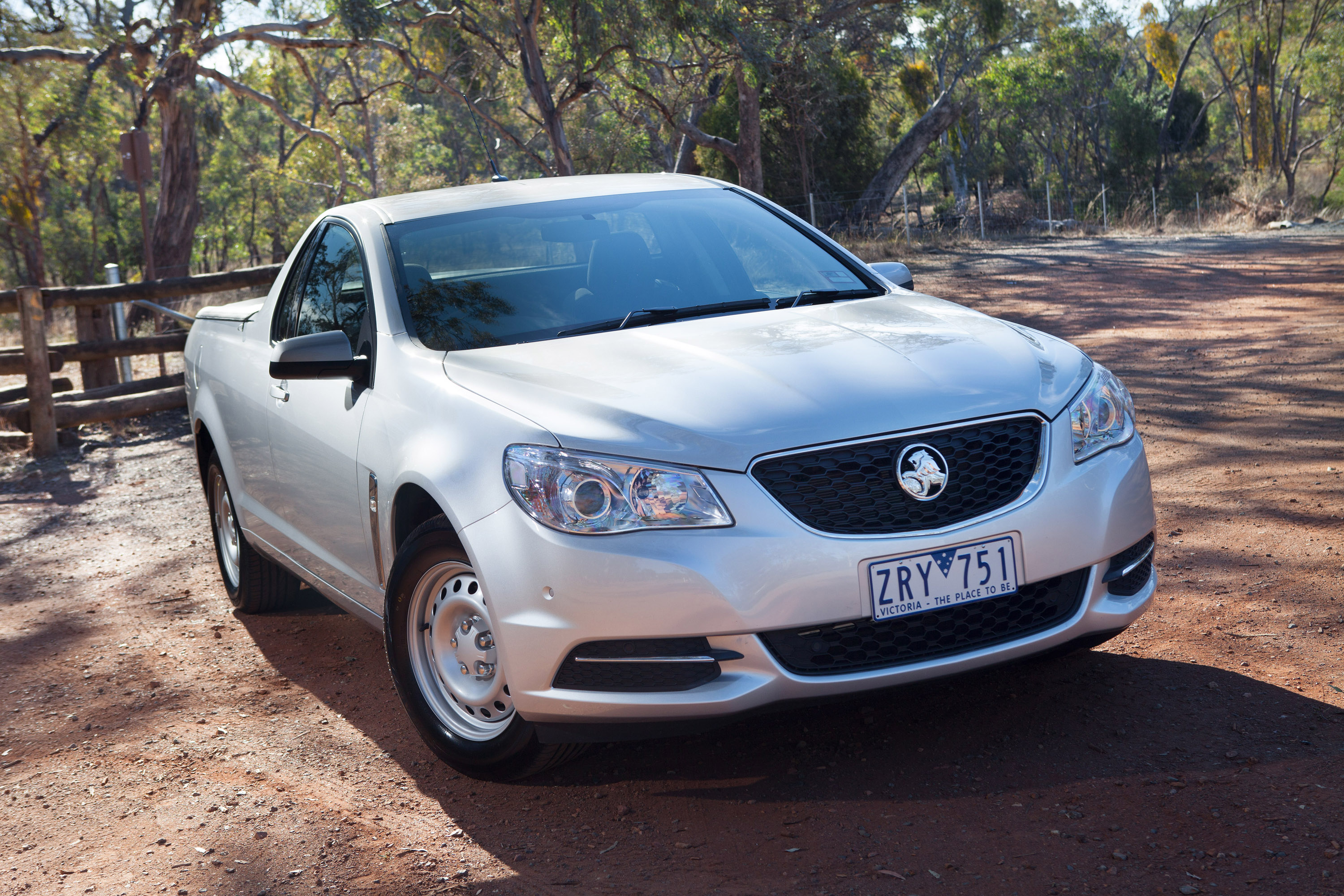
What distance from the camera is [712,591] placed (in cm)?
279

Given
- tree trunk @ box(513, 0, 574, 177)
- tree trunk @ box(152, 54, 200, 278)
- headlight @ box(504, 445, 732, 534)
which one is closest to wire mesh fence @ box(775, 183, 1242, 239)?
tree trunk @ box(513, 0, 574, 177)

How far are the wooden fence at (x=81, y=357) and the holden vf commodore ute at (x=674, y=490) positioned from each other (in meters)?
6.45

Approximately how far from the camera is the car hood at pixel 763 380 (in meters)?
2.93

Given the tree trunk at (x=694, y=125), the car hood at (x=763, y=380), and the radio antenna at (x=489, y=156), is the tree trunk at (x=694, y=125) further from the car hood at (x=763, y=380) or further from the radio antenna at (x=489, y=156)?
the car hood at (x=763, y=380)

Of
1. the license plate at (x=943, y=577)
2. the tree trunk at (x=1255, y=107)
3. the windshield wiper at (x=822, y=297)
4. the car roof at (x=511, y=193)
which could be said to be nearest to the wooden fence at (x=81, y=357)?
the car roof at (x=511, y=193)

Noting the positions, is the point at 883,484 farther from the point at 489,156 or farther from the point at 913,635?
the point at 489,156

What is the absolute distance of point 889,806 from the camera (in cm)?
307

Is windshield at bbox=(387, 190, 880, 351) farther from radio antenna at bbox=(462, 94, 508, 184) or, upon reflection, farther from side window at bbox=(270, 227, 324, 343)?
side window at bbox=(270, 227, 324, 343)

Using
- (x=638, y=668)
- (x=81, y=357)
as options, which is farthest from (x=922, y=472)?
(x=81, y=357)

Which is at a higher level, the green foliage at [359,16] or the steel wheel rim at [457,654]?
the green foliage at [359,16]

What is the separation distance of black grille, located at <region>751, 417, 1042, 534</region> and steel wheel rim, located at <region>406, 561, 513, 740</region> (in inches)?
34.8

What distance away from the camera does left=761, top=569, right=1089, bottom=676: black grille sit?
2.91 metres

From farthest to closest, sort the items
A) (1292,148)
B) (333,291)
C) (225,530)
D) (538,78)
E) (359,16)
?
(1292,148)
(359,16)
(538,78)
(225,530)
(333,291)

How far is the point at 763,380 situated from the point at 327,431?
1581mm
